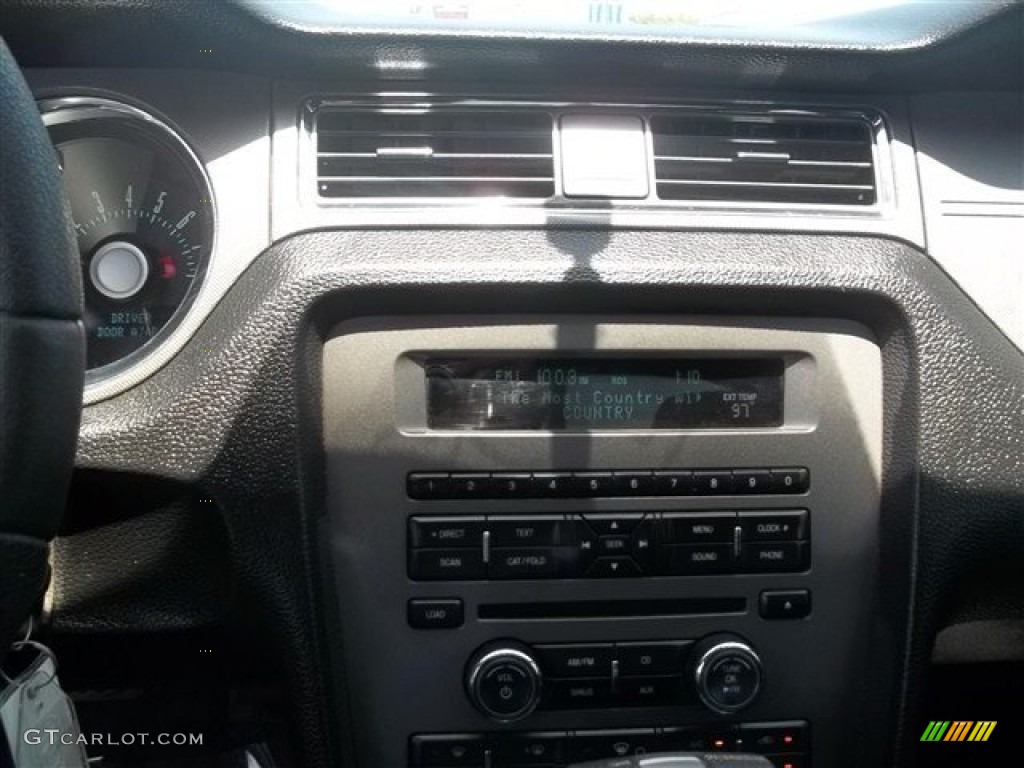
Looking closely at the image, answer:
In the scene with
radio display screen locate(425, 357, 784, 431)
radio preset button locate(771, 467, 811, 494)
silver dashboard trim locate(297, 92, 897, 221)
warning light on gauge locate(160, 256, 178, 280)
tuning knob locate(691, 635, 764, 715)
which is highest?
silver dashboard trim locate(297, 92, 897, 221)

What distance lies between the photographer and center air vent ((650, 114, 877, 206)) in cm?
198

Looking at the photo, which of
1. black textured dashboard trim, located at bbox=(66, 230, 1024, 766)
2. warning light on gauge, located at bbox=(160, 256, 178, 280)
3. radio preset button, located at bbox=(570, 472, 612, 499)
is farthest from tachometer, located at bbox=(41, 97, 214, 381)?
radio preset button, located at bbox=(570, 472, 612, 499)

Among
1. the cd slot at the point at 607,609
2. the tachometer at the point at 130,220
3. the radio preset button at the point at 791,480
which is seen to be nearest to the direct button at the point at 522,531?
the cd slot at the point at 607,609

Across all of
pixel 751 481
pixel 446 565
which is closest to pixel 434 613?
pixel 446 565

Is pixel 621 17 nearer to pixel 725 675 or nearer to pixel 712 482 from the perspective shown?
pixel 712 482

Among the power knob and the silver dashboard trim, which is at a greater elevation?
the silver dashboard trim

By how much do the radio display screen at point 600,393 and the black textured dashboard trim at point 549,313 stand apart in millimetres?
84

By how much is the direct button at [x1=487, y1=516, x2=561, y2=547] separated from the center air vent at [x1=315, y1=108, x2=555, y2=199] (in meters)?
0.49

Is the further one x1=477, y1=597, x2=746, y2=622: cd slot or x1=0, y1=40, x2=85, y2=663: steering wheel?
x1=477, y1=597, x2=746, y2=622: cd slot

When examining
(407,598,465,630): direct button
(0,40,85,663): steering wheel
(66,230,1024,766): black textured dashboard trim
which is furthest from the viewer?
(407,598,465,630): direct button

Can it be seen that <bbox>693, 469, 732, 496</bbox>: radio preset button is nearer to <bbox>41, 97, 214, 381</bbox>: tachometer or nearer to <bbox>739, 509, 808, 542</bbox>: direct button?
<bbox>739, 509, 808, 542</bbox>: direct button

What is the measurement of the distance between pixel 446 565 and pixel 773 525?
0.51 m

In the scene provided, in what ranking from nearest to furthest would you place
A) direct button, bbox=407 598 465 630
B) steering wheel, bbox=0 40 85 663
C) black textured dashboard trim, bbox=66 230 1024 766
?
steering wheel, bbox=0 40 85 663 < black textured dashboard trim, bbox=66 230 1024 766 < direct button, bbox=407 598 465 630

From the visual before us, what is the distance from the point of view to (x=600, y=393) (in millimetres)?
1927
